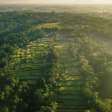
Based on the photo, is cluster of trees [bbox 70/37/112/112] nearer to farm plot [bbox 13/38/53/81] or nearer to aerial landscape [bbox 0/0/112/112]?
aerial landscape [bbox 0/0/112/112]

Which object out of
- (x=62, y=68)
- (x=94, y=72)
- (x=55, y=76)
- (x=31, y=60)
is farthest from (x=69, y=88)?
(x=31, y=60)

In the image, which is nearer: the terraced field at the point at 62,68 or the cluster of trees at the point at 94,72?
the cluster of trees at the point at 94,72

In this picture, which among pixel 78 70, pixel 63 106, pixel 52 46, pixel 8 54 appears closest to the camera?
pixel 63 106

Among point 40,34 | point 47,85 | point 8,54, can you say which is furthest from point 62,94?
point 40,34

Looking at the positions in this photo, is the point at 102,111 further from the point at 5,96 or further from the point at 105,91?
the point at 5,96

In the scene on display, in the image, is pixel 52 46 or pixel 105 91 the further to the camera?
pixel 52 46

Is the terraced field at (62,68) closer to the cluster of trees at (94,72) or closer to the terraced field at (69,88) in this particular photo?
the terraced field at (69,88)

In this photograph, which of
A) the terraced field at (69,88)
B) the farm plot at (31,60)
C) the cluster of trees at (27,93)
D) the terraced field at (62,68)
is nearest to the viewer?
the cluster of trees at (27,93)

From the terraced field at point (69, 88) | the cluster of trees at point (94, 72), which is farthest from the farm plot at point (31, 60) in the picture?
the cluster of trees at point (94, 72)

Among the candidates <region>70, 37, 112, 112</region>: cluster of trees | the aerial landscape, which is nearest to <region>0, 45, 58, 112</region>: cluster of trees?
the aerial landscape

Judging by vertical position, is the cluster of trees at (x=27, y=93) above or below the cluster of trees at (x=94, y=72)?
below
